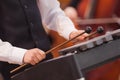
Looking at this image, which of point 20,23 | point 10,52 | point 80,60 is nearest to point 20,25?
point 20,23

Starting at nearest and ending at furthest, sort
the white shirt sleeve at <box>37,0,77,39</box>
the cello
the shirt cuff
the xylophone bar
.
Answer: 1. the xylophone bar
2. the shirt cuff
3. the white shirt sleeve at <box>37,0,77,39</box>
4. the cello

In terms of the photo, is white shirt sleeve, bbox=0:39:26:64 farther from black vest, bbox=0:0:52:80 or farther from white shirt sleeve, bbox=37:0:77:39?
white shirt sleeve, bbox=37:0:77:39

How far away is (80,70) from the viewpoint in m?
1.63

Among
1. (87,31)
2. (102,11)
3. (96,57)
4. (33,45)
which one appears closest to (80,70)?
(96,57)

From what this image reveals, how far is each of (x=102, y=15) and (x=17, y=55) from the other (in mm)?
1506

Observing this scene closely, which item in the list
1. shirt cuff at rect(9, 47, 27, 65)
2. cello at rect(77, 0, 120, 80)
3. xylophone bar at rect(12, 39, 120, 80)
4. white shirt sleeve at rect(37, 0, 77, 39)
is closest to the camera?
xylophone bar at rect(12, 39, 120, 80)

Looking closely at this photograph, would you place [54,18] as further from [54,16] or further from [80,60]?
[80,60]

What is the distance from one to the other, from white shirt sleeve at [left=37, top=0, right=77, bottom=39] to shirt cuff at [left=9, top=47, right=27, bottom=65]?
27cm

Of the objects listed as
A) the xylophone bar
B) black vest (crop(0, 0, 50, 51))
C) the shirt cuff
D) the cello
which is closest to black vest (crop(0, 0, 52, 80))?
black vest (crop(0, 0, 50, 51))

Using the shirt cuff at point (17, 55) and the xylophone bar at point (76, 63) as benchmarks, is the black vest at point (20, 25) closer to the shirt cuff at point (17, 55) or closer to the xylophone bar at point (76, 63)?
the shirt cuff at point (17, 55)

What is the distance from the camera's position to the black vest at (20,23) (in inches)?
77.8

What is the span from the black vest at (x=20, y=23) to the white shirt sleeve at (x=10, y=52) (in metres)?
0.09

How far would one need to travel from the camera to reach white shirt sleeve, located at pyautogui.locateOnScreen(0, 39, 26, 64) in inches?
73.6

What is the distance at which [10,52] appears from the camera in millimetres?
1885
